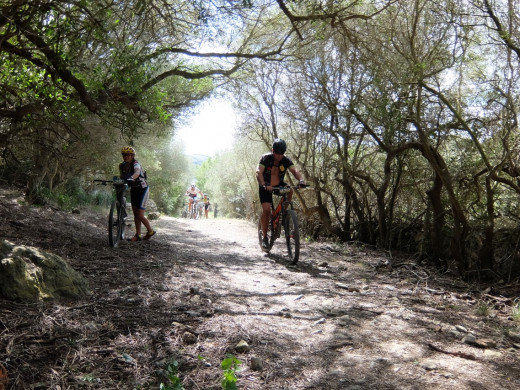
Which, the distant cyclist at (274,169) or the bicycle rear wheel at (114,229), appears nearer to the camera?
the bicycle rear wheel at (114,229)

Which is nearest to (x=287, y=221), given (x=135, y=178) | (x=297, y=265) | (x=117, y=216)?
(x=297, y=265)

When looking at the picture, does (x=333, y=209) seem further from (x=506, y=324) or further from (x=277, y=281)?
(x=506, y=324)

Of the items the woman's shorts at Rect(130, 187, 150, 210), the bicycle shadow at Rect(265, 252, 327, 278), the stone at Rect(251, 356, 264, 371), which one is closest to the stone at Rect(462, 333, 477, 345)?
the stone at Rect(251, 356, 264, 371)

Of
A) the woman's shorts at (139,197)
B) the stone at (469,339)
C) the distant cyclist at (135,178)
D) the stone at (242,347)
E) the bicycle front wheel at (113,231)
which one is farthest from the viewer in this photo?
the woman's shorts at (139,197)

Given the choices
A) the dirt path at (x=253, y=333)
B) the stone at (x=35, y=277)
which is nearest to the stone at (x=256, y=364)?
the dirt path at (x=253, y=333)

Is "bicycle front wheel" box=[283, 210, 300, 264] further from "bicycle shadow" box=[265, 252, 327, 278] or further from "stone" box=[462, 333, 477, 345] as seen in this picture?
"stone" box=[462, 333, 477, 345]

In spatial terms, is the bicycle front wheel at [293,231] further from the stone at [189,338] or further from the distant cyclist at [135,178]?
the stone at [189,338]

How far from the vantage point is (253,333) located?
312 centimetres

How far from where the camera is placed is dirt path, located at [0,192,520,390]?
2.40 metres

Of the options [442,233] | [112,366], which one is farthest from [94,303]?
[442,233]

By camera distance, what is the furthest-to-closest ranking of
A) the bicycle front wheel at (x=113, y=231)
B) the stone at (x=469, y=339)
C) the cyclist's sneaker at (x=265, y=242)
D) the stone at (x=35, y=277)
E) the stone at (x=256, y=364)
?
the cyclist's sneaker at (x=265, y=242) < the bicycle front wheel at (x=113, y=231) < the stone at (x=469, y=339) < the stone at (x=35, y=277) < the stone at (x=256, y=364)

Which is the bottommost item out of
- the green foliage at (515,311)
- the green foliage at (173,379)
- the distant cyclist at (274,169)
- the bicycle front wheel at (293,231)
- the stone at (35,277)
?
the green foliage at (173,379)

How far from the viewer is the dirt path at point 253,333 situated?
7.88ft

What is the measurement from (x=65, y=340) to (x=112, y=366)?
409mm
